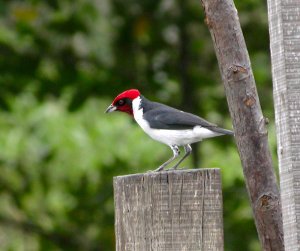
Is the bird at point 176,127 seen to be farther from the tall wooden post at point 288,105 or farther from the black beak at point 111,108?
the tall wooden post at point 288,105

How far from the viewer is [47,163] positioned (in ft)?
30.4

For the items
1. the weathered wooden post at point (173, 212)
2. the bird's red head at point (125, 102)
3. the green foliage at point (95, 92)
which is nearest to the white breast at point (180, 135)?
the bird's red head at point (125, 102)

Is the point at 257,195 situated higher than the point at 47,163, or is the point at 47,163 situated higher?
the point at 47,163

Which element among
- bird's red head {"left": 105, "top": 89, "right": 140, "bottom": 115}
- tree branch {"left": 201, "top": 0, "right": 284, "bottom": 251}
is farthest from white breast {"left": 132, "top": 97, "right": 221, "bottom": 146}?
tree branch {"left": 201, "top": 0, "right": 284, "bottom": 251}

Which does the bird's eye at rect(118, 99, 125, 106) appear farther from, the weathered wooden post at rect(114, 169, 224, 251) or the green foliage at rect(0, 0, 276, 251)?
the weathered wooden post at rect(114, 169, 224, 251)

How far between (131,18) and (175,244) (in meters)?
5.53

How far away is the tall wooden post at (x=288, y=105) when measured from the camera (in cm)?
291

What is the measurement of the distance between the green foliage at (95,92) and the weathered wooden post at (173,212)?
4634 millimetres

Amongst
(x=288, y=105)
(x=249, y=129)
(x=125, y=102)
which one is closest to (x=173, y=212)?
(x=249, y=129)

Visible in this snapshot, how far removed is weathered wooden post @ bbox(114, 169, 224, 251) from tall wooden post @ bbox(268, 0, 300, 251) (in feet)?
1.38

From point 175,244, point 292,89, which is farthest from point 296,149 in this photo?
point 175,244

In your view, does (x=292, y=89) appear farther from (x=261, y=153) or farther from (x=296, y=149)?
(x=261, y=153)

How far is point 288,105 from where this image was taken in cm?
295

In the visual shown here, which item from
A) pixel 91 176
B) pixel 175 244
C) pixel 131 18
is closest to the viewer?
pixel 175 244
